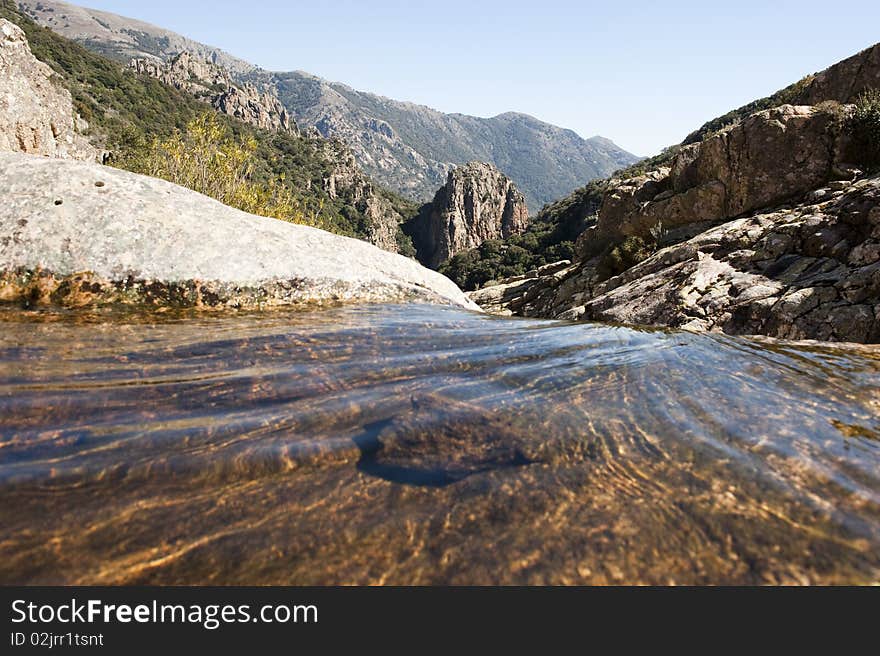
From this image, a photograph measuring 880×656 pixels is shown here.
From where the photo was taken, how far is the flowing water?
61.9 inches

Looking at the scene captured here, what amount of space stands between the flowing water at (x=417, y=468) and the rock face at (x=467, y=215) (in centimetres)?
11939

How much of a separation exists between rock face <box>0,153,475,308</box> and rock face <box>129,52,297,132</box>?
13050cm

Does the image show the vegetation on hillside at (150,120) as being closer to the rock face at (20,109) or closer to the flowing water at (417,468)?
the rock face at (20,109)

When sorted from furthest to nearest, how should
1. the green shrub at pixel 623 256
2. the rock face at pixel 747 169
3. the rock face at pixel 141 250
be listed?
the green shrub at pixel 623 256, the rock face at pixel 747 169, the rock face at pixel 141 250

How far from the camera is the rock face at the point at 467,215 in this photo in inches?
4916

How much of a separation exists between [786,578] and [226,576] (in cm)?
184

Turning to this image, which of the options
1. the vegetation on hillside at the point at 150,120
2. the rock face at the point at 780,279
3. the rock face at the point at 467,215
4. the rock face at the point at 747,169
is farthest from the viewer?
the rock face at the point at 467,215

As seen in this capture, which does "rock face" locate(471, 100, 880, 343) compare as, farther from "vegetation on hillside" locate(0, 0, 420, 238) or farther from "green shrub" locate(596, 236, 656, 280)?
"vegetation on hillside" locate(0, 0, 420, 238)

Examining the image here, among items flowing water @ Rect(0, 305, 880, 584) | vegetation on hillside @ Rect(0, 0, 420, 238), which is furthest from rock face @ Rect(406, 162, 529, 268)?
flowing water @ Rect(0, 305, 880, 584)

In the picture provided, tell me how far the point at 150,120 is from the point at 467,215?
75386 millimetres

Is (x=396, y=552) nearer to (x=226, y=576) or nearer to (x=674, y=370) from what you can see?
(x=226, y=576)

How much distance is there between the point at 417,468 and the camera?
219 cm

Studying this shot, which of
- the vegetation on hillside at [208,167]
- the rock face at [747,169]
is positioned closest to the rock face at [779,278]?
the rock face at [747,169]

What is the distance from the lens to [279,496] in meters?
1.93
